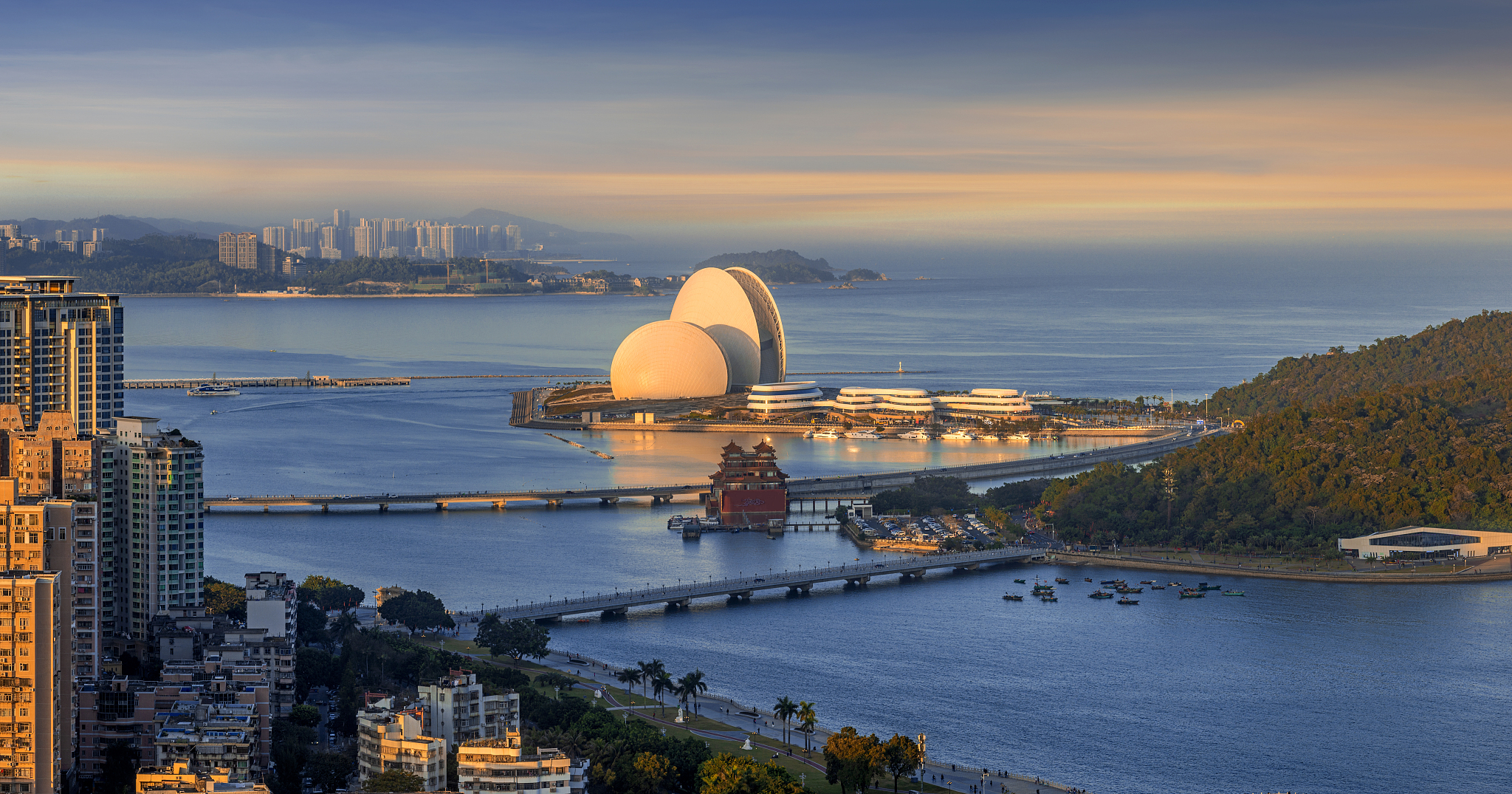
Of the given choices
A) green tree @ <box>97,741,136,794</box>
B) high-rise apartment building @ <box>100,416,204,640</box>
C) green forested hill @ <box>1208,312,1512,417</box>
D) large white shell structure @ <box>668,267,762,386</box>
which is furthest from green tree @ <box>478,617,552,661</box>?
large white shell structure @ <box>668,267,762,386</box>

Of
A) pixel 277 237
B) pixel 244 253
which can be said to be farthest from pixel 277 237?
pixel 244 253

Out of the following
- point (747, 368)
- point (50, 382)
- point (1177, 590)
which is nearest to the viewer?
point (50, 382)

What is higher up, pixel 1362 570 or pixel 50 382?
pixel 50 382

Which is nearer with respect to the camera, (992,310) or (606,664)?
(606,664)

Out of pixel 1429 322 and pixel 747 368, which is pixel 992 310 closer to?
pixel 1429 322

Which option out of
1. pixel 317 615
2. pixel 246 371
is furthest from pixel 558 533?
pixel 246 371

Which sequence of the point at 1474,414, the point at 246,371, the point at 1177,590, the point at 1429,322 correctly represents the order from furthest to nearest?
the point at 1429,322
the point at 246,371
the point at 1474,414
the point at 1177,590

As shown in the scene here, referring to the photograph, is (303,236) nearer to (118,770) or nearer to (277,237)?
(277,237)
